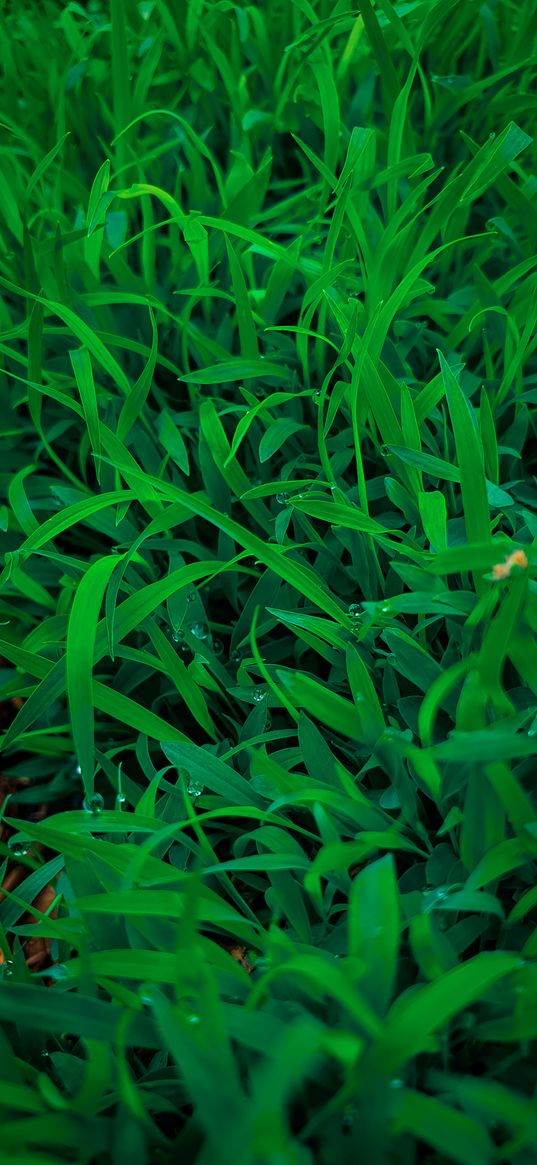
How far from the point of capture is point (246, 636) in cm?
104

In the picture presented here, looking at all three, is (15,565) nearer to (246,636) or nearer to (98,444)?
(98,444)

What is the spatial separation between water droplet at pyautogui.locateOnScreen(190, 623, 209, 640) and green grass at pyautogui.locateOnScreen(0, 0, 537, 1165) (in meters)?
0.02

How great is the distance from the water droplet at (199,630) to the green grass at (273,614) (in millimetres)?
16

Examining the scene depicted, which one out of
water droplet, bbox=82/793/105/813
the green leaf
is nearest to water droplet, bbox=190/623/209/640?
water droplet, bbox=82/793/105/813

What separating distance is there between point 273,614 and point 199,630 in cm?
14

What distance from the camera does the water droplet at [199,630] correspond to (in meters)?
1.03

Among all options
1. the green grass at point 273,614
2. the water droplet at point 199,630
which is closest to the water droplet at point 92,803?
the green grass at point 273,614

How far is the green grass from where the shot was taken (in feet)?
2.01

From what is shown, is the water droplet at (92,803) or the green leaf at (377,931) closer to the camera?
the green leaf at (377,931)

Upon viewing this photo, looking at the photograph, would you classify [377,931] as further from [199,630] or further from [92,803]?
[199,630]

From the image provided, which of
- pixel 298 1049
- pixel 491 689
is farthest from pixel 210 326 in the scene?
pixel 298 1049

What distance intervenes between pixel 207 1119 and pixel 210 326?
1.08m

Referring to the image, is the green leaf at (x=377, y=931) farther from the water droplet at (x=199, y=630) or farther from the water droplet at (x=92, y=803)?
the water droplet at (x=199, y=630)

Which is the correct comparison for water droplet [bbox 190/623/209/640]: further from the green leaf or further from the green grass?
the green leaf
